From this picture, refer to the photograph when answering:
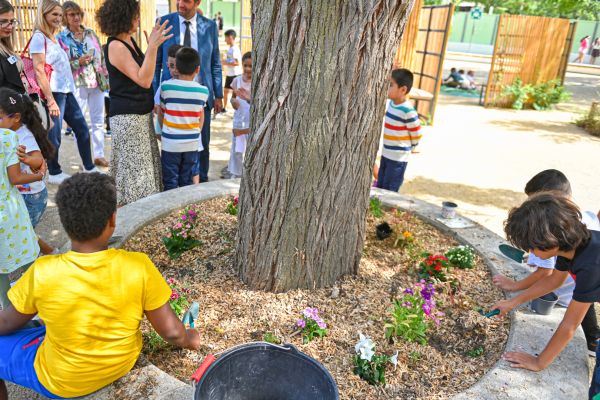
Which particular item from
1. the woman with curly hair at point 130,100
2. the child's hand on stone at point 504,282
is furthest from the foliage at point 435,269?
the woman with curly hair at point 130,100

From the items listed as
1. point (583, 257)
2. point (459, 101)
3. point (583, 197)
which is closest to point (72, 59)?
point (583, 257)

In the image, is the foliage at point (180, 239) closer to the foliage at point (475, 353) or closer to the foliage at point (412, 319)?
the foliage at point (412, 319)

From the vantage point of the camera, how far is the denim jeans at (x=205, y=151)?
514cm

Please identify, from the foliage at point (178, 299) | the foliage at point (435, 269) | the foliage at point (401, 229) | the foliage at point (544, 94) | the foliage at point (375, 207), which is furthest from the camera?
the foliage at point (544, 94)

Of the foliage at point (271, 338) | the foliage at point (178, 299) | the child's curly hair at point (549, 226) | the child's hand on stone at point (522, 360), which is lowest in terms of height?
the foliage at point (271, 338)

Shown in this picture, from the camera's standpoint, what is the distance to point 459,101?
1318cm

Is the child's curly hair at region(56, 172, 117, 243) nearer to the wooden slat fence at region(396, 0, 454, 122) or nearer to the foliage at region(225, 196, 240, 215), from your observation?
the foliage at region(225, 196, 240, 215)

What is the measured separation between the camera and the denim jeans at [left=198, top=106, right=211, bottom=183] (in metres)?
5.14

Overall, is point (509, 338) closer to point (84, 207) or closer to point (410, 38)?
point (84, 207)

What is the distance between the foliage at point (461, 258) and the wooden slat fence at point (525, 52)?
32.5 ft

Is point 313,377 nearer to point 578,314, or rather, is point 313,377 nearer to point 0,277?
point 578,314

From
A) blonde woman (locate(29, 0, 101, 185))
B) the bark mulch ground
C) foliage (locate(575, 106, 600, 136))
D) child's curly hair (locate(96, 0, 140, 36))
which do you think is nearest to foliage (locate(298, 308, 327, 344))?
the bark mulch ground

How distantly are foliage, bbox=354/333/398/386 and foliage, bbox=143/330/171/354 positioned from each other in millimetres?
1022

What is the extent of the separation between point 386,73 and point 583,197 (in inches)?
193
